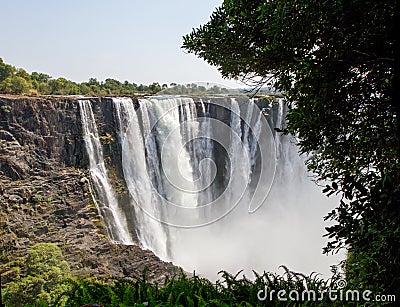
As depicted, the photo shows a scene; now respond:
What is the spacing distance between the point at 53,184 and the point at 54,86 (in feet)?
13.1

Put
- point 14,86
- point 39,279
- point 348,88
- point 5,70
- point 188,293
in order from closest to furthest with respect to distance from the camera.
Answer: point 348,88, point 188,293, point 39,279, point 14,86, point 5,70

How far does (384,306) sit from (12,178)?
1115 cm

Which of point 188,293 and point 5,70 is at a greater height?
point 5,70

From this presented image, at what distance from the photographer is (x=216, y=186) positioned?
14.0 metres

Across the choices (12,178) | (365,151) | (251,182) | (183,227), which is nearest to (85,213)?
(12,178)

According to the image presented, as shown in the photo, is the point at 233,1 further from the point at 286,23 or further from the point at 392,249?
the point at 392,249

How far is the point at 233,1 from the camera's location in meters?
1.80

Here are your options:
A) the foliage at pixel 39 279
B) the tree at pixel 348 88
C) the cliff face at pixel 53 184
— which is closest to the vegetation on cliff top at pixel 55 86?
the cliff face at pixel 53 184

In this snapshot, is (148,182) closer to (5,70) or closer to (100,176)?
(100,176)

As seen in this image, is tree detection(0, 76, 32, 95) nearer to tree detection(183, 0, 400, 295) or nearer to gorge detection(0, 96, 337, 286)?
gorge detection(0, 96, 337, 286)

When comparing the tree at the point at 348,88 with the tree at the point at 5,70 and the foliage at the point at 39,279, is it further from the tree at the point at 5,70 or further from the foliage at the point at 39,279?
the tree at the point at 5,70

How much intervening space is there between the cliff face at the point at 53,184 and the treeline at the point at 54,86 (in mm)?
984

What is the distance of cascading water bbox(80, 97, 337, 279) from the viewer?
11.8 m

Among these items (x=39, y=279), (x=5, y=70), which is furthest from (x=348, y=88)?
(x=5, y=70)
